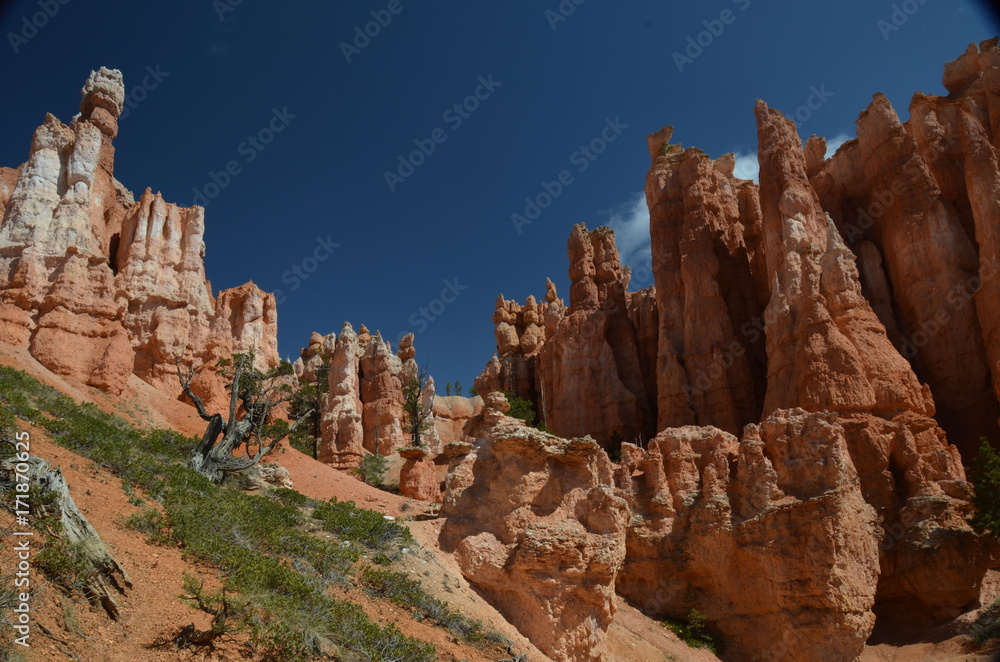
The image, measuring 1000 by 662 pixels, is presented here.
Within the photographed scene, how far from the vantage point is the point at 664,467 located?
2448 centimetres

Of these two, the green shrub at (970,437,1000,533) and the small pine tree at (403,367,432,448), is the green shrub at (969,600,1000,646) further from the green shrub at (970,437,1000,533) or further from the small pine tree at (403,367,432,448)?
the small pine tree at (403,367,432,448)

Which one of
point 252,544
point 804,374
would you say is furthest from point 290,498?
point 804,374

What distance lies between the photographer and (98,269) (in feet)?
84.8

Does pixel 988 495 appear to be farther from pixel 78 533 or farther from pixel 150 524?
pixel 78 533

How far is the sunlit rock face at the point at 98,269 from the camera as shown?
78.7 ft

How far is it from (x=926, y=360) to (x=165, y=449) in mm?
32343

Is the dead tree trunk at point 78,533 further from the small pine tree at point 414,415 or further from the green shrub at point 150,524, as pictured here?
the small pine tree at point 414,415

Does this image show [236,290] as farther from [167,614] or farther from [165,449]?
[167,614]

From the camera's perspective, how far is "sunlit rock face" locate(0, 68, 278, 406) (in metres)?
24.0

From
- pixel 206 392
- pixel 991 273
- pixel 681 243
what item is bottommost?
pixel 206 392

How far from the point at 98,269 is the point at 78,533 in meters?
21.6

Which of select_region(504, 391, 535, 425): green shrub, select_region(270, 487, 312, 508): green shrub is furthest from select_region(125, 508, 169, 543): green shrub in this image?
Answer: select_region(504, 391, 535, 425): green shrub

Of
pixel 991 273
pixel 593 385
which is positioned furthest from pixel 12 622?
pixel 593 385

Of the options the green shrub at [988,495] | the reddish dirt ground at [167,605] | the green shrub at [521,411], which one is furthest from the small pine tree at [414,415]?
the green shrub at [988,495]
